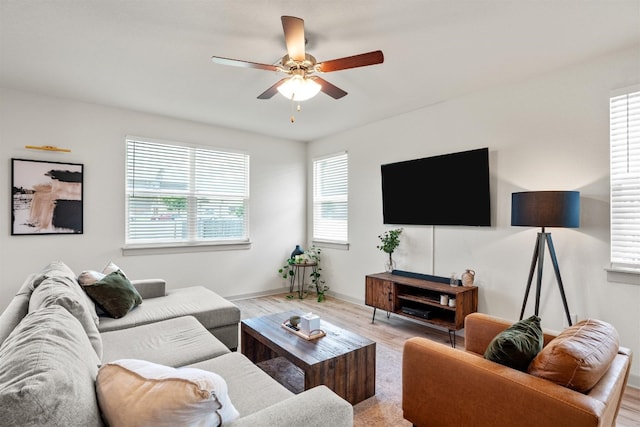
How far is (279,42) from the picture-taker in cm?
249

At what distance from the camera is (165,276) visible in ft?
14.4

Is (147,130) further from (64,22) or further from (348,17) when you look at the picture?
(348,17)

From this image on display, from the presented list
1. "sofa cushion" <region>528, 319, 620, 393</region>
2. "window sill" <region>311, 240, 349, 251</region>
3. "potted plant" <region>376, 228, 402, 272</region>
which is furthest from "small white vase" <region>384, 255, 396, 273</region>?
"sofa cushion" <region>528, 319, 620, 393</region>


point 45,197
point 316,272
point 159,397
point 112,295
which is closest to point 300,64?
point 159,397

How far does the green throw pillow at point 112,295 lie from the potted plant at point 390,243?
289 cm

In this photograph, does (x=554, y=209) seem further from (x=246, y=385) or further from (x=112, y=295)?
(x=112, y=295)

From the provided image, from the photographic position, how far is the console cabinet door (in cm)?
378

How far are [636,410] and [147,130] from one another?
558 cm

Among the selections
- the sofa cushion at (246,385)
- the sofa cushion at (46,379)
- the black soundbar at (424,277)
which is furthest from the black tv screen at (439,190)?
the sofa cushion at (46,379)

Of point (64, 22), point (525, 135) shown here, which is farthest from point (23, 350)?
point (525, 135)

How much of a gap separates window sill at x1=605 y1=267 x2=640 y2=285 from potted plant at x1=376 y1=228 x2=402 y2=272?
2.06 m

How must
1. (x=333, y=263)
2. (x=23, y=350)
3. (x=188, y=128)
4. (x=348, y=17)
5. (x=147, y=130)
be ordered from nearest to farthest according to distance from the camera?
(x=23, y=350) < (x=348, y=17) < (x=147, y=130) < (x=188, y=128) < (x=333, y=263)

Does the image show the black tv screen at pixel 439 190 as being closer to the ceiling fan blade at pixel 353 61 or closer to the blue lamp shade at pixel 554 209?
the blue lamp shade at pixel 554 209

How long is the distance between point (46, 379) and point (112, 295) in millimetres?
2046
